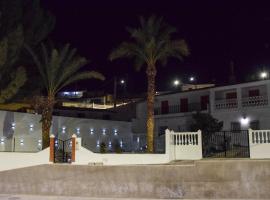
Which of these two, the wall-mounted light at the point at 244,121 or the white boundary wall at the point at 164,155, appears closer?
the white boundary wall at the point at 164,155

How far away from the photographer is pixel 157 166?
66.1 ft

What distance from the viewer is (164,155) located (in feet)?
73.6

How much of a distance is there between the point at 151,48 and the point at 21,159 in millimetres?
11117

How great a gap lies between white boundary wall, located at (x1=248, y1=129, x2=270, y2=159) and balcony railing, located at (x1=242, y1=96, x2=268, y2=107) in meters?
12.8

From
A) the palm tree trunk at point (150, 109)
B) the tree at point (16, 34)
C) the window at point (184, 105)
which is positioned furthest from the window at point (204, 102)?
the tree at point (16, 34)

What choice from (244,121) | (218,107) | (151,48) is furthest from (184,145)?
(218,107)

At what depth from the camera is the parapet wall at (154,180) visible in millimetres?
18828

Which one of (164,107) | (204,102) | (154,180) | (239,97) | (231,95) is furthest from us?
(164,107)

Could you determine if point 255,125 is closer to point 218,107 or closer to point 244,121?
point 244,121

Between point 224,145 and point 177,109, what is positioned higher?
point 177,109

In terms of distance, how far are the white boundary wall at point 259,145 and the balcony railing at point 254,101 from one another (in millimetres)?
12793

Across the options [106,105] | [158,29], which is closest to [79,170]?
[158,29]

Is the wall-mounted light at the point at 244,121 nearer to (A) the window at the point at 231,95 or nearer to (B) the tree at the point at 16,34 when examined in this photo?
(A) the window at the point at 231,95

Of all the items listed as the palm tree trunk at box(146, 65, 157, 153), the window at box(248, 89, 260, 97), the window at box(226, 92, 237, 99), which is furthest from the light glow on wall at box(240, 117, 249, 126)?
the palm tree trunk at box(146, 65, 157, 153)
